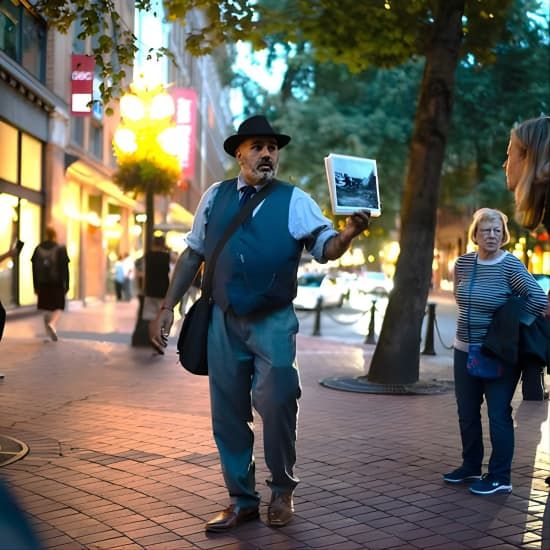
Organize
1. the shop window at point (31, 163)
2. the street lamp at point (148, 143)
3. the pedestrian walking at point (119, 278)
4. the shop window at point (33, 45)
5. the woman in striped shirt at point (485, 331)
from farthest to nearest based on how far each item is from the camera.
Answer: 1. the pedestrian walking at point (119, 278)
2. the shop window at point (31, 163)
3. the shop window at point (33, 45)
4. the street lamp at point (148, 143)
5. the woman in striped shirt at point (485, 331)

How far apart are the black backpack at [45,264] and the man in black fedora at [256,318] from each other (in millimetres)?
9076

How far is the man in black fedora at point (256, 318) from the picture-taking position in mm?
4207

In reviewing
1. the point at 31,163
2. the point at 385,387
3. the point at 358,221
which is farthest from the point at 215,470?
the point at 31,163

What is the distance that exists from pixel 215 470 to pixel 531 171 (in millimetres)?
2782

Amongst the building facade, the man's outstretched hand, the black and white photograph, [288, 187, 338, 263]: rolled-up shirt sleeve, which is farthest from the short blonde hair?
the building facade

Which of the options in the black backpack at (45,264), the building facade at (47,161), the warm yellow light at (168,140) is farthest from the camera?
the building facade at (47,161)

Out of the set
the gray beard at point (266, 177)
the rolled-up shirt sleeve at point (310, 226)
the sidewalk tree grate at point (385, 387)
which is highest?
the gray beard at point (266, 177)

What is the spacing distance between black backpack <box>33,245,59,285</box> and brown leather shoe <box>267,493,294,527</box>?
31.1 ft

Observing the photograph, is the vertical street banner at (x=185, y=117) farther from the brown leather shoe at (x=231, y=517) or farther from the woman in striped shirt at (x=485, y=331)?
the brown leather shoe at (x=231, y=517)

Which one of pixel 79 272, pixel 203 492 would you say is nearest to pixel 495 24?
pixel 203 492

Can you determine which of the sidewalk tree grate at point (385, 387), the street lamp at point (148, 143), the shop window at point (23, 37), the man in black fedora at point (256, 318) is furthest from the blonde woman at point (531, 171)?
the shop window at point (23, 37)

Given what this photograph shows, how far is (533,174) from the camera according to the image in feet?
12.8

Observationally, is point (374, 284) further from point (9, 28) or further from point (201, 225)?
point (201, 225)

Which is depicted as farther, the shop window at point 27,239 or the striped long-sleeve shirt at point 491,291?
the shop window at point 27,239
